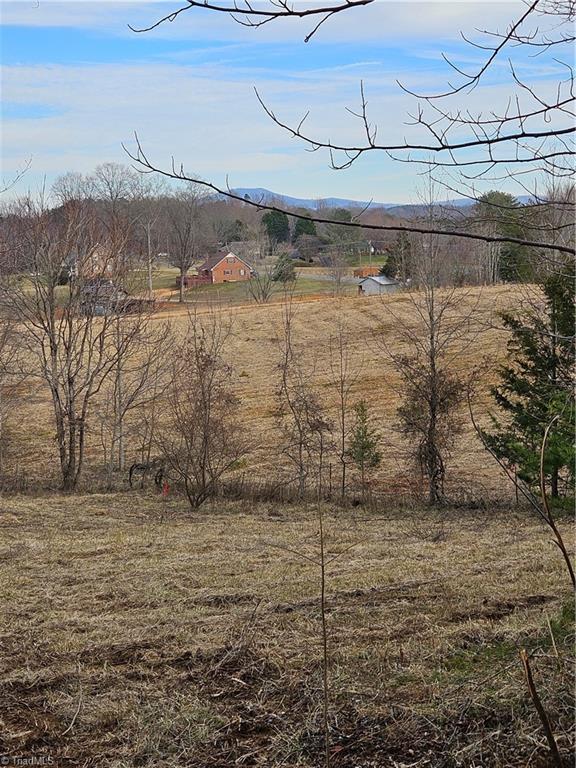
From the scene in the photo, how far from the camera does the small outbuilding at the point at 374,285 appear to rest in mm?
43644

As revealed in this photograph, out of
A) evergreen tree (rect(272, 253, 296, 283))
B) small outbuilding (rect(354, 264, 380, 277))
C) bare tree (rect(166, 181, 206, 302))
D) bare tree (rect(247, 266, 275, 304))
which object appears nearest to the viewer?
bare tree (rect(166, 181, 206, 302))

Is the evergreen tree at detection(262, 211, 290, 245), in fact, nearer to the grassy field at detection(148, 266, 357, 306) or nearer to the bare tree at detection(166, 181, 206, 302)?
the bare tree at detection(166, 181, 206, 302)

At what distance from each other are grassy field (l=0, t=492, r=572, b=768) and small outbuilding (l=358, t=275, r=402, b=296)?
36.5 metres

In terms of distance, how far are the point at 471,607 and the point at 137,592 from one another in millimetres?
Answer: 2836

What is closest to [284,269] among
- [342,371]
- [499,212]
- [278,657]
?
[342,371]

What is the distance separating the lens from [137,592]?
239 inches

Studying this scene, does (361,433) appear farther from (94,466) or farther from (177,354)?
(94,466)

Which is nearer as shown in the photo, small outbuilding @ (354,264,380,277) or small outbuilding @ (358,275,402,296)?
small outbuilding @ (358,275,402,296)

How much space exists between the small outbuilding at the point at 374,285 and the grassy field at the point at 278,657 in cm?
3651

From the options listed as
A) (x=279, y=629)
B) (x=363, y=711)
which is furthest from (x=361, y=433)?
(x=363, y=711)

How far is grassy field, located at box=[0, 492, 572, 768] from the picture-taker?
2.83 m

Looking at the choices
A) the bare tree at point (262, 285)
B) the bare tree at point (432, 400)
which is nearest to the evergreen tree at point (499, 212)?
the bare tree at point (432, 400)

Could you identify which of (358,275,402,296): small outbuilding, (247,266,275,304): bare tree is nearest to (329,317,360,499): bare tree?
(358,275,402,296): small outbuilding

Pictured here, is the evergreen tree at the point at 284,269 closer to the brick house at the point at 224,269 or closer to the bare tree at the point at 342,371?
the brick house at the point at 224,269
